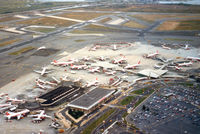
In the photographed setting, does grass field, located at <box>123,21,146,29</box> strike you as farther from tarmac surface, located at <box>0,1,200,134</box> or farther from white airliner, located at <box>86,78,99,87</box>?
white airliner, located at <box>86,78,99,87</box>

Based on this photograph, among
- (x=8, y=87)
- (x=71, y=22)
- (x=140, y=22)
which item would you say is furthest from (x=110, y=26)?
(x=8, y=87)

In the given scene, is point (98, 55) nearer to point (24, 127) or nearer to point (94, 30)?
point (94, 30)

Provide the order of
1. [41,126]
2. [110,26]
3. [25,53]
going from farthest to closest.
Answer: [110,26]
[25,53]
[41,126]

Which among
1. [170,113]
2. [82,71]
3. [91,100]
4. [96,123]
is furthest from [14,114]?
[170,113]

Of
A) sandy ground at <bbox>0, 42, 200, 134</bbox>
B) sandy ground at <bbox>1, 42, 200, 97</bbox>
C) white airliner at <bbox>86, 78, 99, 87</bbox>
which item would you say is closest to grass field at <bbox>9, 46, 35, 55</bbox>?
sandy ground at <bbox>0, 42, 200, 134</bbox>

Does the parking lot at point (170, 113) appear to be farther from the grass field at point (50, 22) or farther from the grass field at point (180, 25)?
the grass field at point (50, 22)

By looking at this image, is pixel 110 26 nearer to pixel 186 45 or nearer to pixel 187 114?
pixel 186 45

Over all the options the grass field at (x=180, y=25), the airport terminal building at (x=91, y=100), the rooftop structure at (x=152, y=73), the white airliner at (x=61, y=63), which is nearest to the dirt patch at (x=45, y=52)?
the white airliner at (x=61, y=63)
